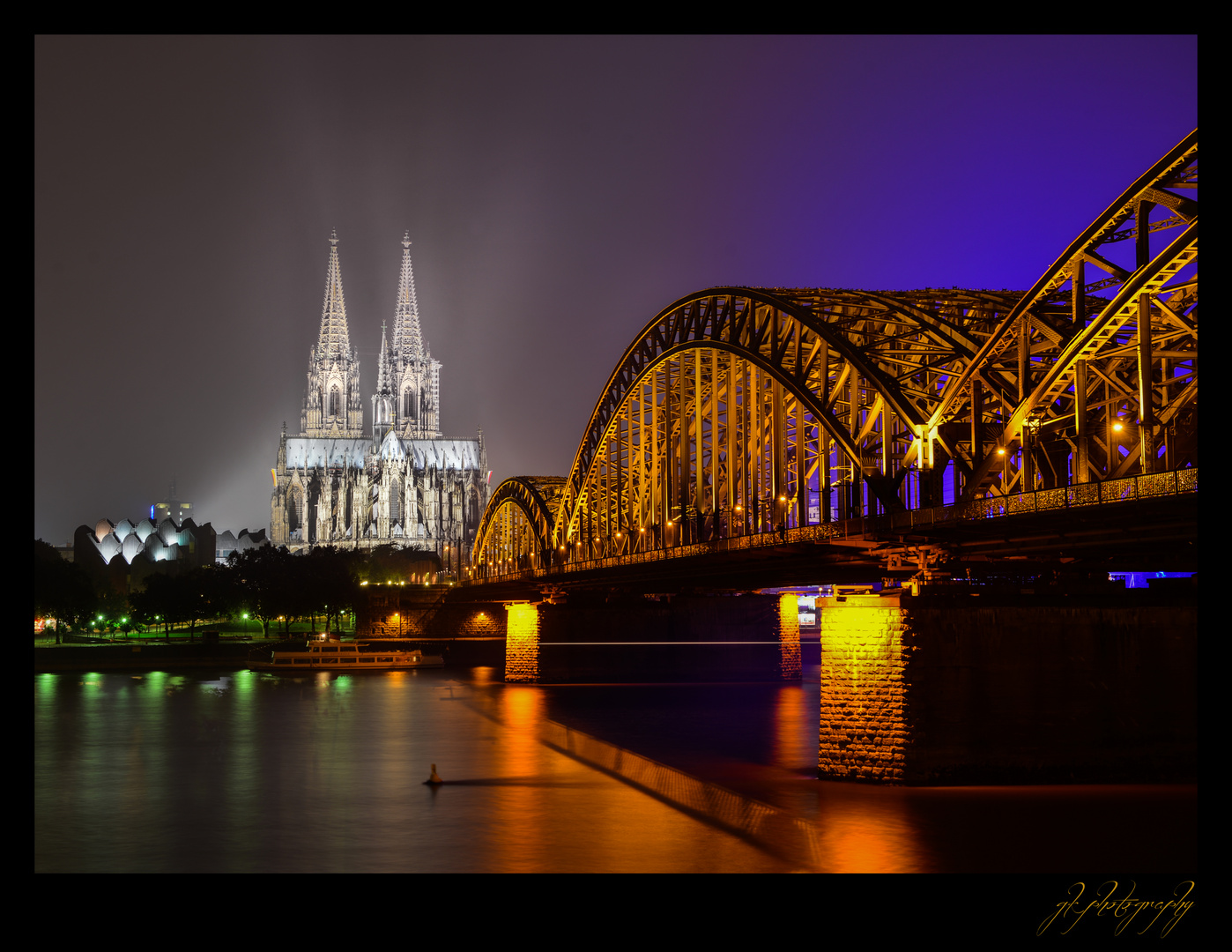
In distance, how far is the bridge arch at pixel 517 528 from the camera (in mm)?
117375

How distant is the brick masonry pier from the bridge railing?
2722mm

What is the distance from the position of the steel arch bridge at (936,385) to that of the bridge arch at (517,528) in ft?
79.7

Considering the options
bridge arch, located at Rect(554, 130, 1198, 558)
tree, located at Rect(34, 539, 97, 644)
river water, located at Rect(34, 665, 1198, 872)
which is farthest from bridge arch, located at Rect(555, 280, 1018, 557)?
tree, located at Rect(34, 539, 97, 644)

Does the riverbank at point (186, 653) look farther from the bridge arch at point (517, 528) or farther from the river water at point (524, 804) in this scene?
the river water at point (524, 804)

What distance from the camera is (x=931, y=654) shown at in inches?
1543

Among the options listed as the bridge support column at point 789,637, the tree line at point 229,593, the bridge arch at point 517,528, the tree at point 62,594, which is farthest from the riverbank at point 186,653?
the bridge support column at point 789,637

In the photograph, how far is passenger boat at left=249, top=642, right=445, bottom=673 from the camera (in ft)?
401

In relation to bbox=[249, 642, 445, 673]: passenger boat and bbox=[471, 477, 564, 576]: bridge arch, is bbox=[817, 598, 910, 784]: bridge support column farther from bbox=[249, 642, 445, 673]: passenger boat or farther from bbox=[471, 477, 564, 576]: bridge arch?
bbox=[249, 642, 445, 673]: passenger boat

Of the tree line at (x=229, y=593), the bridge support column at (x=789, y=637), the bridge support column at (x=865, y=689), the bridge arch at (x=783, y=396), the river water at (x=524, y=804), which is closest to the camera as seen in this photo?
the river water at (x=524, y=804)

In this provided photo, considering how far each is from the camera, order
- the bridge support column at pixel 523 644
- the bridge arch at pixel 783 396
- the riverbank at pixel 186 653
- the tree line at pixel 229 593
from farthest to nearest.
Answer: the tree line at pixel 229 593, the riverbank at pixel 186 653, the bridge support column at pixel 523 644, the bridge arch at pixel 783 396

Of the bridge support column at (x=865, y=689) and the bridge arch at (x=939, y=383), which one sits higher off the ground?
the bridge arch at (x=939, y=383)
